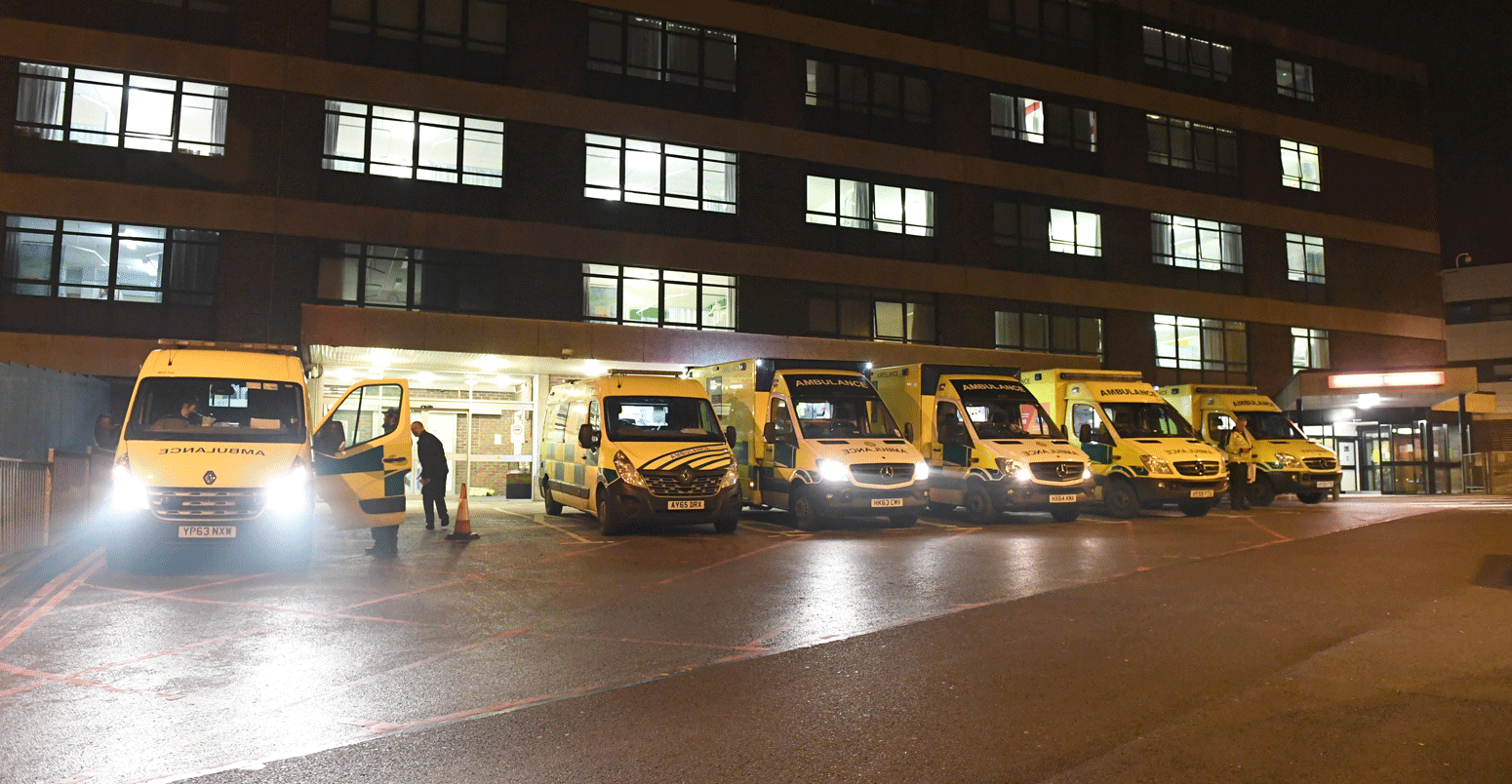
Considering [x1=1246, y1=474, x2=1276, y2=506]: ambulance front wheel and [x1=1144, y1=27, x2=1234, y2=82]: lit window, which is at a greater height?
[x1=1144, y1=27, x2=1234, y2=82]: lit window

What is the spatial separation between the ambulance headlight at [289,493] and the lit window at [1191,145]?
30208mm

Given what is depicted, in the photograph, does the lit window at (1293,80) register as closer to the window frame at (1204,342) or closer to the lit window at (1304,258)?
the lit window at (1304,258)

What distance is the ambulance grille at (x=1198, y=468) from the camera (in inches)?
699

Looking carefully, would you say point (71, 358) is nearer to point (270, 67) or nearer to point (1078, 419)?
point (270, 67)

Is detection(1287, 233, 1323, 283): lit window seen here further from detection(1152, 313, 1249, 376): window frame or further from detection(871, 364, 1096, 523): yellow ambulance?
detection(871, 364, 1096, 523): yellow ambulance

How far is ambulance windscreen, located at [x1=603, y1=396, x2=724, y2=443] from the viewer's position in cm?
1518

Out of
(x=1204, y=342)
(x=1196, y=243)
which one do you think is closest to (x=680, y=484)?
(x=1204, y=342)

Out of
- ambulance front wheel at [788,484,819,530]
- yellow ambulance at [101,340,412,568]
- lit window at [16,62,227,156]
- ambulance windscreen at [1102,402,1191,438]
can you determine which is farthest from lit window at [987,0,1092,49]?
yellow ambulance at [101,340,412,568]

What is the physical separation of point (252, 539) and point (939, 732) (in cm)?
891

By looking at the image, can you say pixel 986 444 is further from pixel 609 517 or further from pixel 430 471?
pixel 430 471

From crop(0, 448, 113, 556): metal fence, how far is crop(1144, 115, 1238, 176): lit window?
31.4 m

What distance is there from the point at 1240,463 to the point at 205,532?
19.0 meters

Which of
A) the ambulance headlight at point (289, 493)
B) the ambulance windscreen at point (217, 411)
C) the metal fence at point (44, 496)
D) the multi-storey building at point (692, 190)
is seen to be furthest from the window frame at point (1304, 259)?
the metal fence at point (44, 496)

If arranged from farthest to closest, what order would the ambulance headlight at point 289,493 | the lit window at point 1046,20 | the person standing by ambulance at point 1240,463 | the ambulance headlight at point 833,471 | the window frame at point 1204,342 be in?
the window frame at point 1204,342 → the lit window at point 1046,20 → the person standing by ambulance at point 1240,463 → the ambulance headlight at point 833,471 → the ambulance headlight at point 289,493
